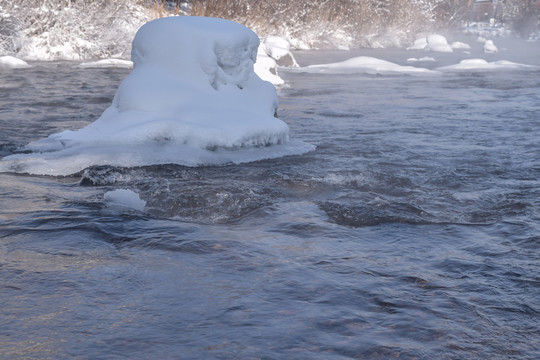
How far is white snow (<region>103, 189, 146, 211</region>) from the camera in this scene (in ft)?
16.5

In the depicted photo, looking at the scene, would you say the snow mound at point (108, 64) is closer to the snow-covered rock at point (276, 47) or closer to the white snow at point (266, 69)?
the snow-covered rock at point (276, 47)

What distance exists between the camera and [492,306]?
338 cm

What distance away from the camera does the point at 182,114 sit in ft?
23.0

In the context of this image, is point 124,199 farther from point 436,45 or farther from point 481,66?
point 436,45

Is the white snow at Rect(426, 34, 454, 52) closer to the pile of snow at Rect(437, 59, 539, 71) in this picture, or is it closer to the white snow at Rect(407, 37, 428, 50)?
the white snow at Rect(407, 37, 428, 50)

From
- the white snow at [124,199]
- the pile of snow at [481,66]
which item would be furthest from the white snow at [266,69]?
the white snow at [124,199]

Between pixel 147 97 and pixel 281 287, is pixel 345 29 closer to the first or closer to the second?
pixel 147 97

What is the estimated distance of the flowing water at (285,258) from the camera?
2.99 m

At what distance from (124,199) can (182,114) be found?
6.79ft

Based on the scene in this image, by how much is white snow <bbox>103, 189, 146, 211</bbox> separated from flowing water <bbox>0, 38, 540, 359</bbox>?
0.28 ft

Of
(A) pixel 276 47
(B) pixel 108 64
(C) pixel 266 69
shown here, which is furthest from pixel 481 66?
(B) pixel 108 64

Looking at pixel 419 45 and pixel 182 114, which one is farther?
pixel 419 45

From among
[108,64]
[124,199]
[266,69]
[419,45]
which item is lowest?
[108,64]

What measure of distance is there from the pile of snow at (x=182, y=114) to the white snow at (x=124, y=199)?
3.78 feet
